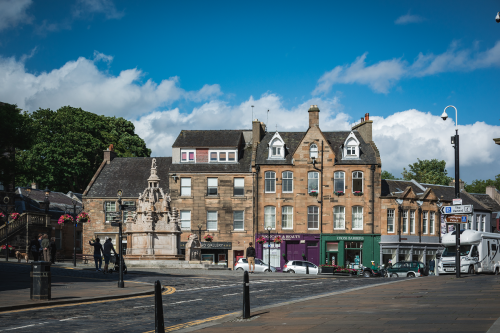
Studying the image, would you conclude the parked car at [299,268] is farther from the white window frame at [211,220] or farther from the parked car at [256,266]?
the white window frame at [211,220]

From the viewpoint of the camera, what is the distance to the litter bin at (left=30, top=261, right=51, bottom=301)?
16.5 m

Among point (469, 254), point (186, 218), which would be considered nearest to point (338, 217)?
point (186, 218)

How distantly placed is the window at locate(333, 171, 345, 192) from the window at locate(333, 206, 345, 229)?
176 centimetres

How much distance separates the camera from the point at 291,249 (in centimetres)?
5594

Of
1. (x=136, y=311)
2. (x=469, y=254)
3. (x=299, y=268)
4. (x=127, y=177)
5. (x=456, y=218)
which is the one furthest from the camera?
(x=127, y=177)

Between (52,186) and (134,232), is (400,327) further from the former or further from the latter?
(52,186)

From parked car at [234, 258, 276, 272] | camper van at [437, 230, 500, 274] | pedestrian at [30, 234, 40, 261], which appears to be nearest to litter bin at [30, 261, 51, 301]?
pedestrian at [30, 234, 40, 261]

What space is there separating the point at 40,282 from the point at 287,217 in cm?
4112

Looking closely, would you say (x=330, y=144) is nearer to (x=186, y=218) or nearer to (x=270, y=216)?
(x=270, y=216)

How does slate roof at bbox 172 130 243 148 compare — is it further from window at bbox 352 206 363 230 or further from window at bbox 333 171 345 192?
window at bbox 352 206 363 230

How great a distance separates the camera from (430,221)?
5956 centimetres

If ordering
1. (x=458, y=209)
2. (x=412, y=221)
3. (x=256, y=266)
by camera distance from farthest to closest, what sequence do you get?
(x=412, y=221) < (x=256, y=266) < (x=458, y=209)

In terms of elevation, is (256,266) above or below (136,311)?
below

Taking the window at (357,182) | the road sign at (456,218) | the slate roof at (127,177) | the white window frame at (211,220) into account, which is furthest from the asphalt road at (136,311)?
the slate roof at (127,177)
